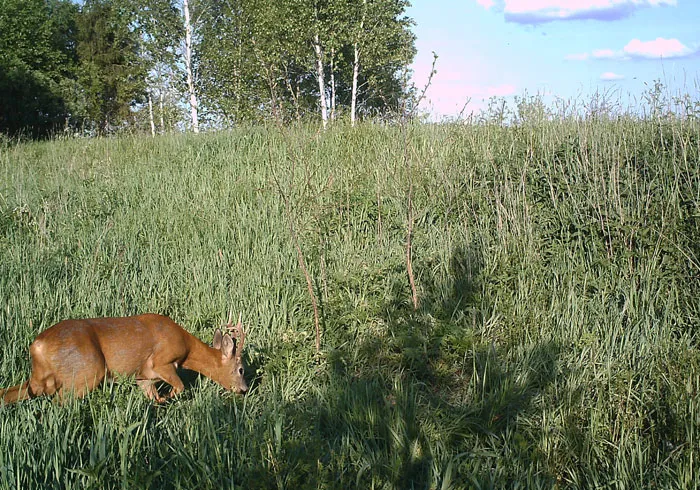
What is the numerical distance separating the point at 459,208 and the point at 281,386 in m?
3.05

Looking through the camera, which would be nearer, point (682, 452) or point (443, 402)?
point (682, 452)

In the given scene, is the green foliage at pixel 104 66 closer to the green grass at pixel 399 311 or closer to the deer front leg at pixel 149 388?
the green grass at pixel 399 311

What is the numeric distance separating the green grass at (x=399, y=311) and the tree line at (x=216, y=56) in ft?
36.8

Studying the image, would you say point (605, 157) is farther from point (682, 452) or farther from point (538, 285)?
point (682, 452)

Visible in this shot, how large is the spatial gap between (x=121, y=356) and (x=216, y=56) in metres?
22.1

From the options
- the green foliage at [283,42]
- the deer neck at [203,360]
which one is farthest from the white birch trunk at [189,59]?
the deer neck at [203,360]

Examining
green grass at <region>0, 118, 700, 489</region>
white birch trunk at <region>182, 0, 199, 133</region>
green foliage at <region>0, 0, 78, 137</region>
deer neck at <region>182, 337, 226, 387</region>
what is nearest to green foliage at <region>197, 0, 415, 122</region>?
white birch trunk at <region>182, 0, 199, 133</region>

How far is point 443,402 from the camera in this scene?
3.68 meters

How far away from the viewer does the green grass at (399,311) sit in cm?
301

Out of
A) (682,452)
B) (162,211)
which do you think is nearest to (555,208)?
(682,452)

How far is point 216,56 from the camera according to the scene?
77.7 ft

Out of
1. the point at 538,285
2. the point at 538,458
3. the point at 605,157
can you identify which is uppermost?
the point at 605,157

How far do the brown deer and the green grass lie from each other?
0.12 metres

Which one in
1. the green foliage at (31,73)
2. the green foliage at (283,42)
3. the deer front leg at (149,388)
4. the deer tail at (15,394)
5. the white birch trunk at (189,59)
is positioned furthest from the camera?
the green foliage at (31,73)
